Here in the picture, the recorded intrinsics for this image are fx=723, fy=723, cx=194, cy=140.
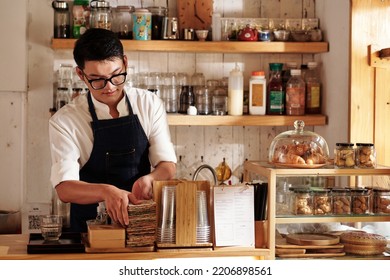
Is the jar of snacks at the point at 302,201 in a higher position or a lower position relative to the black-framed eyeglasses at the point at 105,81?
lower

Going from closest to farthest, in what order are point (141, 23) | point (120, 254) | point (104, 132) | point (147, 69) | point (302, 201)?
1. point (120, 254)
2. point (302, 201)
3. point (104, 132)
4. point (141, 23)
5. point (147, 69)

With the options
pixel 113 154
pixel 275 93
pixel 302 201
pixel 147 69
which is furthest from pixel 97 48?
pixel 275 93

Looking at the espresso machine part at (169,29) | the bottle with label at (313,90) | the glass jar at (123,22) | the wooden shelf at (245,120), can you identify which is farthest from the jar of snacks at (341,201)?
the glass jar at (123,22)

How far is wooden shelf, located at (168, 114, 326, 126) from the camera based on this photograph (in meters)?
4.24

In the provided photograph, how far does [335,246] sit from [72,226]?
119 centimetres

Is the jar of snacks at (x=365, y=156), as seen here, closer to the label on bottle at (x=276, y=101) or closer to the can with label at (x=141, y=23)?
the label on bottle at (x=276, y=101)

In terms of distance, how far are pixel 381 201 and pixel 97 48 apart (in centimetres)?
126

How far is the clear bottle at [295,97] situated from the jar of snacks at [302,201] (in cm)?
162

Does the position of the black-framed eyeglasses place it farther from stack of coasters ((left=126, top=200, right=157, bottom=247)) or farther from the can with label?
the can with label

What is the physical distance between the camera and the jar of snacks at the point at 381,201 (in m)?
2.81

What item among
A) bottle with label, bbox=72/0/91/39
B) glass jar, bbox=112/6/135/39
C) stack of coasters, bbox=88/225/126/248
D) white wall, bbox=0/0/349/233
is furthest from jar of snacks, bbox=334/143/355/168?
bottle with label, bbox=72/0/91/39

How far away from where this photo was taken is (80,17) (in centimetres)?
421

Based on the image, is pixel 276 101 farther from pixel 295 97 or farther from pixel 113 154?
pixel 113 154

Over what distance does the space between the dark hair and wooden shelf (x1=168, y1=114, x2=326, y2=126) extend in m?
1.40
